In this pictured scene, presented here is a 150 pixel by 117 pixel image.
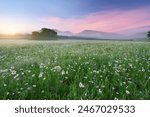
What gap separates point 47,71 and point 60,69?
36cm

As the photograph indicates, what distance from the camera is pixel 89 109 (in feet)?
15.9

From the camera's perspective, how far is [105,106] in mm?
4902

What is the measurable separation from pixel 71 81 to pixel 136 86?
4.81ft

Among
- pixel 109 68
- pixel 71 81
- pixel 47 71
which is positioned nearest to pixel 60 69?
pixel 47 71

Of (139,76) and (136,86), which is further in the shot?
(139,76)

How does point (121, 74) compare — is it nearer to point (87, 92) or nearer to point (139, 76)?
point (139, 76)

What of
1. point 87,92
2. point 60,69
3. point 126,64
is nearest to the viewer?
point 87,92

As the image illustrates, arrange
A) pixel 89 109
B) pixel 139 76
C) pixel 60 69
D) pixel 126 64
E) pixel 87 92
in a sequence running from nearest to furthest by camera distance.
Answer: pixel 89 109
pixel 87 92
pixel 139 76
pixel 60 69
pixel 126 64

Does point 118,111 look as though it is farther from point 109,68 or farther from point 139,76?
point 109,68

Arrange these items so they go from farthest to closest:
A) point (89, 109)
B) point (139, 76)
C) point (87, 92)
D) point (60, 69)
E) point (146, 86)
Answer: point (60, 69), point (139, 76), point (146, 86), point (87, 92), point (89, 109)

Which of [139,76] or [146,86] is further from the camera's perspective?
[139,76]

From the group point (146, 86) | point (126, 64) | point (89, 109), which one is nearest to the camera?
point (89, 109)

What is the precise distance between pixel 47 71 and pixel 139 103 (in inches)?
105

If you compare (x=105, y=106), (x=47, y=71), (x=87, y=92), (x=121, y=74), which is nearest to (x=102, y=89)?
(x=87, y=92)
